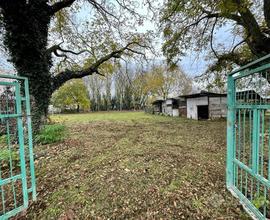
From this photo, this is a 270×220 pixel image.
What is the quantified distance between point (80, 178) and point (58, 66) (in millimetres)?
9613

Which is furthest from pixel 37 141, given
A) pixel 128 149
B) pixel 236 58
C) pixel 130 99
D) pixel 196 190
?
pixel 130 99

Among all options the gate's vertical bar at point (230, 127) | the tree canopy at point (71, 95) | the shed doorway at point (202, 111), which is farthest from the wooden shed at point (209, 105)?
the tree canopy at point (71, 95)

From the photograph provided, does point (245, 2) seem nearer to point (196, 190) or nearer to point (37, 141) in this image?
point (196, 190)

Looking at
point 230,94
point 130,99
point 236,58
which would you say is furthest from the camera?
point 130,99

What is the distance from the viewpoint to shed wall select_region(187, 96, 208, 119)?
1584 cm

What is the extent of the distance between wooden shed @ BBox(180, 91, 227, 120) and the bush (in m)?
13.2

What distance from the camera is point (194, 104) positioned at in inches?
665

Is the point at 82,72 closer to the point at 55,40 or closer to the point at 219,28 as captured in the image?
the point at 55,40

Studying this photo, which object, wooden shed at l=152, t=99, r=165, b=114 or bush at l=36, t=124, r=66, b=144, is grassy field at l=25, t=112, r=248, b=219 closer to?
bush at l=36, t=124, r=66, b=144

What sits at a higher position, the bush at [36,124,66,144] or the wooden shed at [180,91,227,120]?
the wooden shed at [180,91,227,120]

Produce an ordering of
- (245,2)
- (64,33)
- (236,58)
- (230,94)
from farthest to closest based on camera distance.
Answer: (236,58) < (64,33) < (245,2) < (230,94)

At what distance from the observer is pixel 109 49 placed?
10609 millimetres

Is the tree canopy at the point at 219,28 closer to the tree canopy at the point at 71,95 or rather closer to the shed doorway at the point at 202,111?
the shed doorway at the point at 202,111

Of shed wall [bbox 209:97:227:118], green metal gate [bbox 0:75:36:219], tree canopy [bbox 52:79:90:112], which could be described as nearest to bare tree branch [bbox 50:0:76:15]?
green metal gate [bbox 0:75:36:219]
